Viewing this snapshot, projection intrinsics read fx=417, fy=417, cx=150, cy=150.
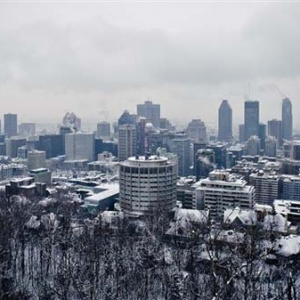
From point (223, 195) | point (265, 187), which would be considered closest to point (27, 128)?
point (265, 187)

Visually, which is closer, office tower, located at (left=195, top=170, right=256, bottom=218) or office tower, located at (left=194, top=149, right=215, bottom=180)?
office tower, located at (left=195, top=170, right=256, bottom=218)

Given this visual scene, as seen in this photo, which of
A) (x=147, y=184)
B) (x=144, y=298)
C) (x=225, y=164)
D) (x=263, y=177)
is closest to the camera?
(x=144, y=298)

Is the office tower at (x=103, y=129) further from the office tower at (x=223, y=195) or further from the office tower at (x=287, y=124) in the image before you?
the office tower at (x=223, y=195)

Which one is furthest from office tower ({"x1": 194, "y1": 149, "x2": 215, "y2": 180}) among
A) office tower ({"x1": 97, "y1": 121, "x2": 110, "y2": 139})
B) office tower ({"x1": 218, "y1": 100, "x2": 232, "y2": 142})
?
office tower ({"x1": 97, "y1": 121, "x2": 110, "y2": 139})

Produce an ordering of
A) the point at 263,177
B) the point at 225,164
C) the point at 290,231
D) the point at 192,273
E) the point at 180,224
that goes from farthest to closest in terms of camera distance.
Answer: the point at 225,164, the point at 263,177, the point at 290,231, the point at 180,224, the point at 192,273

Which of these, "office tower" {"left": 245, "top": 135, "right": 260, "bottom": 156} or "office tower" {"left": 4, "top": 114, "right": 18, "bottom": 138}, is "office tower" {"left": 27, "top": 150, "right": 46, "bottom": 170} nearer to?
"office tower" {"left": 245, "top": 135, "right": 260, "bottom": 156}

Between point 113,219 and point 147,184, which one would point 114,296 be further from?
point 147,184

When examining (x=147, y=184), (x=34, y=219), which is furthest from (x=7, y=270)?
(x=147, y=184)
